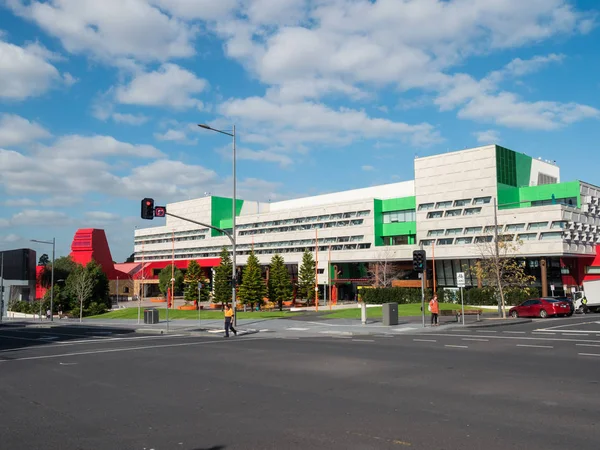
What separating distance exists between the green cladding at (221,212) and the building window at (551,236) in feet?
221

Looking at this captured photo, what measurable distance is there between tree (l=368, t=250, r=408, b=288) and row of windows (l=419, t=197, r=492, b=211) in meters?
8.76

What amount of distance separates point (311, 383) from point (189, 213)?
116m

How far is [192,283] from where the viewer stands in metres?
79.1

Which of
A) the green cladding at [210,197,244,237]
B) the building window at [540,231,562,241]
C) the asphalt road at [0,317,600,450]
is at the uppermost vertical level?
the green cladding at [210,197,244,237]

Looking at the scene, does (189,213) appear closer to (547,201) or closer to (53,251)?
(53,251)

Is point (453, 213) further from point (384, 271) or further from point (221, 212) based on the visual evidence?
point (221, 212)

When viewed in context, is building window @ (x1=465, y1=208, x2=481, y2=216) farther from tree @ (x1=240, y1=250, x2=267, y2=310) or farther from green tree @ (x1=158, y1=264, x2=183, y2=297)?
green tree @ (x1=158, y1=264, x2=183, y2=297)

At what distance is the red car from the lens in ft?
125

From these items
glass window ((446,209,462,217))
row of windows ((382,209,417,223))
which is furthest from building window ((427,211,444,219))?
row of windows ((382,209,417,223))

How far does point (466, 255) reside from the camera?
74.3 metres

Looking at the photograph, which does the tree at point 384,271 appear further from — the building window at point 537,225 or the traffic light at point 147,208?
the traffic light at point 147,208

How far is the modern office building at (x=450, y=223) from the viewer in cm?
6831

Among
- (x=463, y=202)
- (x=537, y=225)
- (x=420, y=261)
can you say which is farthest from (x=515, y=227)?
(x=420, y=261)

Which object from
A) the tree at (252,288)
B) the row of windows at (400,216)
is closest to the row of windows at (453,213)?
the row of windows at (400,216)
